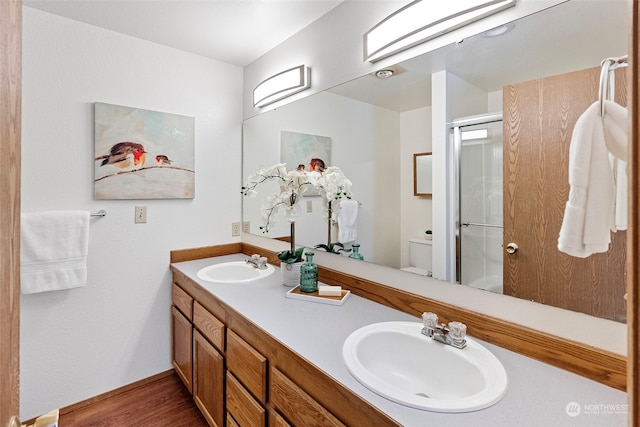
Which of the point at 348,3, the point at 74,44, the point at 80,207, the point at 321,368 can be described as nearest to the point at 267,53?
the point at 348,3

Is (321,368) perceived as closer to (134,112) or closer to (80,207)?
(80,207)

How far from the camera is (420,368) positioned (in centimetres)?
106

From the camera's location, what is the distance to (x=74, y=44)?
175cm

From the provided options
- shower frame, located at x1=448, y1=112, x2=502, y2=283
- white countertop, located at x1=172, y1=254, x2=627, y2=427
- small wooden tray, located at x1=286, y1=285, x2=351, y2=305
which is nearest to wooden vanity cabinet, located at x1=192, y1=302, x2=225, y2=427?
white countertop, located at x1=172, y1=254, x2=627, y2=427

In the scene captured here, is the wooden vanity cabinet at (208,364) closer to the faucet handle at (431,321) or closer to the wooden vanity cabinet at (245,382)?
the wooden vanity cabinet at (245,382)

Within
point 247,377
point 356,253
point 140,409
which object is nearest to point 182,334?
point 140,409

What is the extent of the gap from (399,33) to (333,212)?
2.92 feet

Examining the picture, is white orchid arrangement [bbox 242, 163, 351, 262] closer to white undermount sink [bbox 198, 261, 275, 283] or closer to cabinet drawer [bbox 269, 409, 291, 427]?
white undermount sink [bbox 198, 261, 275, 283]

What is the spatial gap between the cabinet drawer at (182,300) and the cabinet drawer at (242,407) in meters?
0.58

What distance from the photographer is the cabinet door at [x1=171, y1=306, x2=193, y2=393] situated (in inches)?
71.5

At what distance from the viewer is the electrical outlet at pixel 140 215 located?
1.98 meters

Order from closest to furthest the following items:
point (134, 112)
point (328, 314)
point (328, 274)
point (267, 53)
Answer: point (328, 314) < point (328, 274) < point (134, 112) < point (267, 53)

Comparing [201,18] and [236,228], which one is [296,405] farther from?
[201,18]

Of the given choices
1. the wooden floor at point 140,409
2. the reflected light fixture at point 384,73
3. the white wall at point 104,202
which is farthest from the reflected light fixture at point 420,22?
the wooden floor at point 140,409
